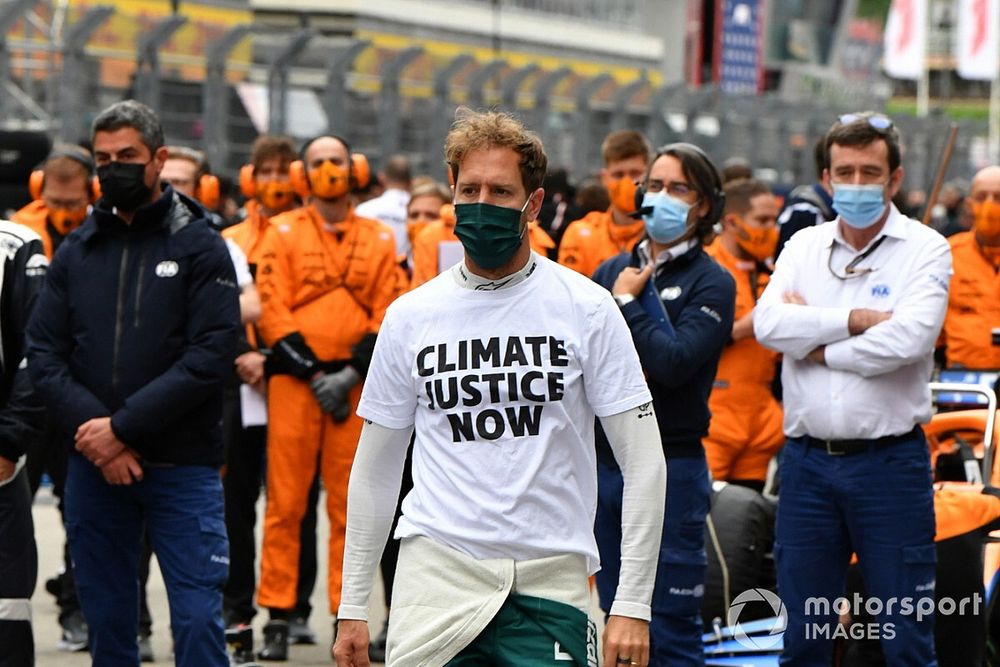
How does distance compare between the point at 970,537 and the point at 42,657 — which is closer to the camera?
the point at 970,537

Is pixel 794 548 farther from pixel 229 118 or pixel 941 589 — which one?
pixel 229 118

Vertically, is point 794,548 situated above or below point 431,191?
below

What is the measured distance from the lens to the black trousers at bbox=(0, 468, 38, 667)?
630cm

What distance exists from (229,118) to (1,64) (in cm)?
318

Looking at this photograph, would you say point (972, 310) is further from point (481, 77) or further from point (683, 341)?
point (481, 77)

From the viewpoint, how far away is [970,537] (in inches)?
269

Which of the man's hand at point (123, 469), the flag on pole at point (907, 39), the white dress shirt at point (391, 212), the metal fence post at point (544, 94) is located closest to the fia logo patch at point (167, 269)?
the man's hand at point (123, 469)

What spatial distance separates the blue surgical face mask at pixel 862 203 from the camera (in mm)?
6492

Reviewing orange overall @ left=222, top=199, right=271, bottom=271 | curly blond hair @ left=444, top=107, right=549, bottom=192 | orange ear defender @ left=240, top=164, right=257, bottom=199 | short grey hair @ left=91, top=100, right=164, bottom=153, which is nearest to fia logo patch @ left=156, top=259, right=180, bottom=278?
short grey hair @ left=91, top=100, right=164, bottom=153

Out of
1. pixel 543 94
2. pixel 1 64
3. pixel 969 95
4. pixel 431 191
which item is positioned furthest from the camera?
pixel 969 95

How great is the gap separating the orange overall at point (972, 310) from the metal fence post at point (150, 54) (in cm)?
1038

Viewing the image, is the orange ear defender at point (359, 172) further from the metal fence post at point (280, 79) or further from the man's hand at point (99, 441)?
the metal fence post at point (280, 79)

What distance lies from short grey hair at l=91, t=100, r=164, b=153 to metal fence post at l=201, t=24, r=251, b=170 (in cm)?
1292

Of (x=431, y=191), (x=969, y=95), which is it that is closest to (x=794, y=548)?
(x=431, y=191)
